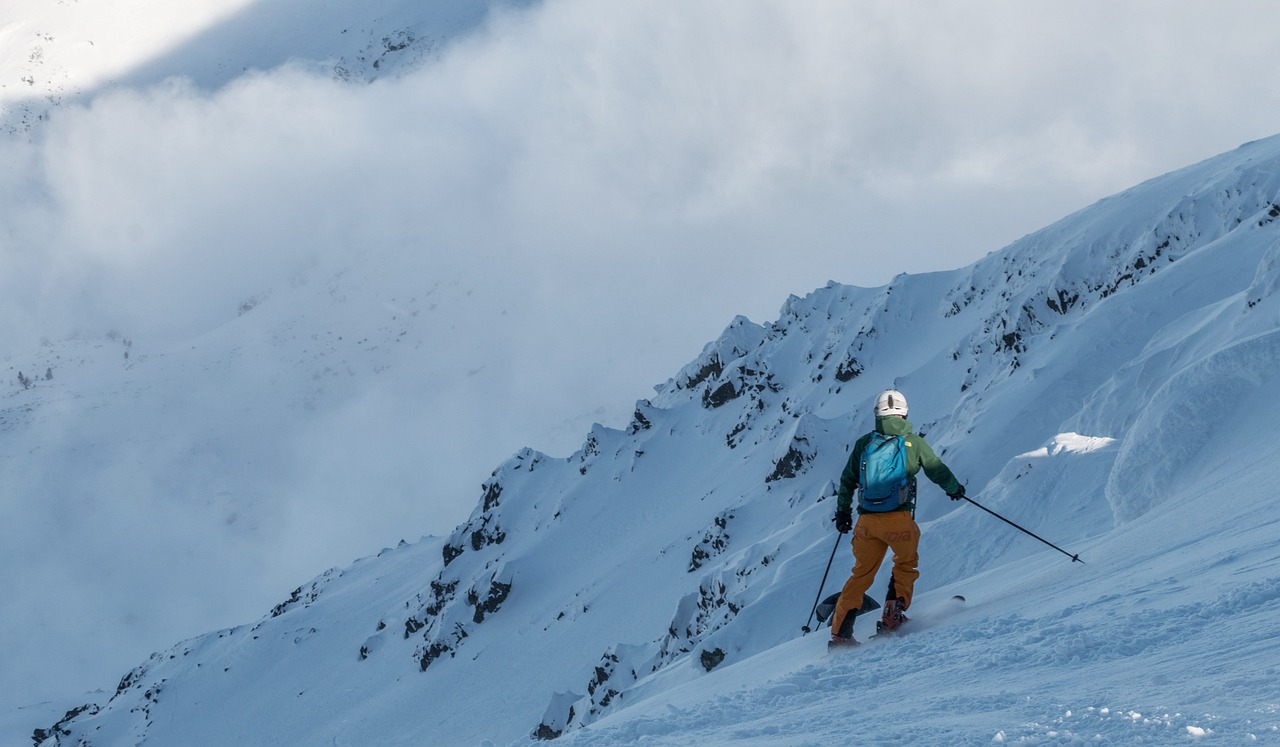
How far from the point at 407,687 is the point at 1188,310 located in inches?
1411

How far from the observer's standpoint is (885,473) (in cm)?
860

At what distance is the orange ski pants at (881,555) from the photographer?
8.65 meters

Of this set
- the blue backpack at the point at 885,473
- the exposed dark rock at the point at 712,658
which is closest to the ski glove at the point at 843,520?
the blue backpack at the point at 885,473

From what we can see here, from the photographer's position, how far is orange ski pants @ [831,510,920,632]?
340 inches

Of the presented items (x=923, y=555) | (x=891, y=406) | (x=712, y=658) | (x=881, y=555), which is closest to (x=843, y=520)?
(x=881, y=555)

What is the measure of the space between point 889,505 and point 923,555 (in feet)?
22.1

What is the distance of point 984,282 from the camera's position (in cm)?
4625

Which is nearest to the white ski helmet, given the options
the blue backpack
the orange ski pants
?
the blue backpack

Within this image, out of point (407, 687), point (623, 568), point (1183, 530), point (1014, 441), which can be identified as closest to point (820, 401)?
point (623, 568)

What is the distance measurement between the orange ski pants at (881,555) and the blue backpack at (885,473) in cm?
11

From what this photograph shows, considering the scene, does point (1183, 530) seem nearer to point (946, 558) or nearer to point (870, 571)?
point (870, 571)

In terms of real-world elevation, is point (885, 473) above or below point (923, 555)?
above

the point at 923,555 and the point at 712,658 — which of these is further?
the point at 712,658

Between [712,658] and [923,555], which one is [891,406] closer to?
[923,555]
